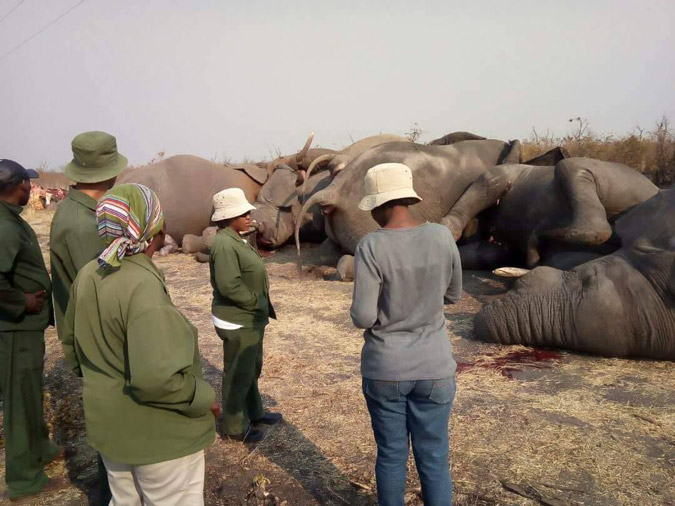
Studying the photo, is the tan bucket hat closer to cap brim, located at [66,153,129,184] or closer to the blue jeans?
the blue jeans

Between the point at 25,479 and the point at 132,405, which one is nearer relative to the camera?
the point at 132,405

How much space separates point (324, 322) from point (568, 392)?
279 cm

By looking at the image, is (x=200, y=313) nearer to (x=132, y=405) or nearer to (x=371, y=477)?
(x=371, y=477)

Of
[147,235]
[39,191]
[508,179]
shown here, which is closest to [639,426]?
[147,235]

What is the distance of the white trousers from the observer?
7.07ft

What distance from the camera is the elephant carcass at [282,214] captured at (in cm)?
1091

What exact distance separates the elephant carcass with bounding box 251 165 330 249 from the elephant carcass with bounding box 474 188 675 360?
570 cm

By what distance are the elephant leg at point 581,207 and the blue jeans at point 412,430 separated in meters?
4.17

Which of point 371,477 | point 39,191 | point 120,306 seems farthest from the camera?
point 39,191

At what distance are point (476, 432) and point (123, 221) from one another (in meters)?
2.60

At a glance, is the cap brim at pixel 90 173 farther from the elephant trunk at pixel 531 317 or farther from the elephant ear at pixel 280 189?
the elephant ear at pixel 280 189

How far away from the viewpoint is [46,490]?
3.33 meters

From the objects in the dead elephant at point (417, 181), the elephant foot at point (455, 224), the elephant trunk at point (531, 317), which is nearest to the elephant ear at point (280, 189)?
the dead elephant at point (417, 181)

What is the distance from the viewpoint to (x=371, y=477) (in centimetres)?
323
